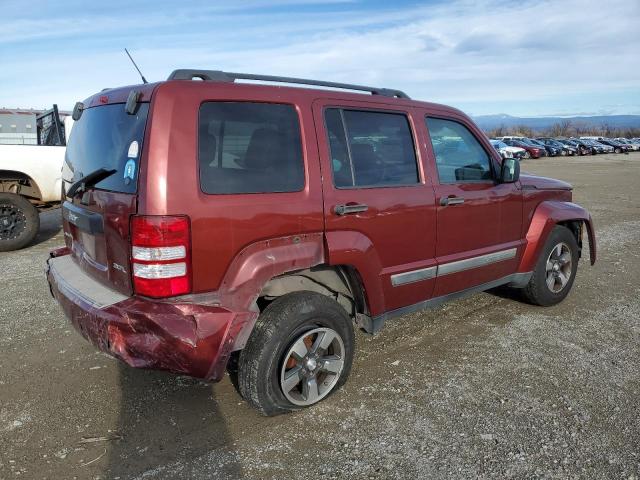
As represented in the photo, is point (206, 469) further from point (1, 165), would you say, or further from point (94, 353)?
point (1, 165)

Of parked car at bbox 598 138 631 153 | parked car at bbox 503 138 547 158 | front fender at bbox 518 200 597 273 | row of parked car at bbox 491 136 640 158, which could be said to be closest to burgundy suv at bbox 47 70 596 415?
front fender at bbox 518 200 597 273

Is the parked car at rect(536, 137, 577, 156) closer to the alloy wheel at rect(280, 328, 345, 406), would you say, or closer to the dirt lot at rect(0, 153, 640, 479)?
the dirt lot at rect(0, 153, 640, 479)

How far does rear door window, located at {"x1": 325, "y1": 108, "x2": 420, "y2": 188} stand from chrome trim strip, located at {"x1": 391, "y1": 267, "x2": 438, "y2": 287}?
626mm

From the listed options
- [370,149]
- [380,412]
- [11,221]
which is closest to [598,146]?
[11,221]

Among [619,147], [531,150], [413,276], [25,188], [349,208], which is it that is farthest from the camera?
[619,147]

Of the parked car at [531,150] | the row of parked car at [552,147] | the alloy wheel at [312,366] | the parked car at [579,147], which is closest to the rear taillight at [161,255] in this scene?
the alloy wheel at [312,366]

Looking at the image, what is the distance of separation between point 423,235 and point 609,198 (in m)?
13.1

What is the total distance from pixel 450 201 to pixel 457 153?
0.49m

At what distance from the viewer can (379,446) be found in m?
2.87

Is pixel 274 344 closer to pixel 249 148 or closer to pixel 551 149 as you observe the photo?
pixel 249 148

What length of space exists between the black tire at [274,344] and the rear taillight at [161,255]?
0.52 m

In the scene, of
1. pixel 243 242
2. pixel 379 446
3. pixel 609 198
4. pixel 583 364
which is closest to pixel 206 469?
pixel 379 446

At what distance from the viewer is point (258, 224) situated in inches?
111

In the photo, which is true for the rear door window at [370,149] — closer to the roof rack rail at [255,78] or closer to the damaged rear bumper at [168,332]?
the roof rack rail at [255,78]
